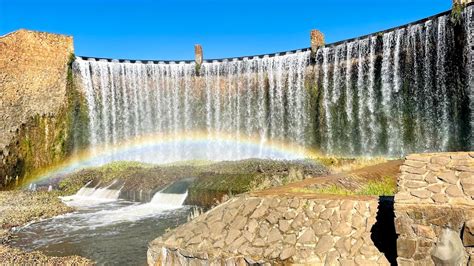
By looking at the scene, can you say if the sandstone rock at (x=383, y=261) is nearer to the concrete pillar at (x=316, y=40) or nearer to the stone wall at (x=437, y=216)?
the stone wall at (x=437, y=216)

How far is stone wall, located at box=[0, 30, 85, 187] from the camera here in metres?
27.9

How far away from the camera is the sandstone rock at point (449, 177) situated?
6692 mm

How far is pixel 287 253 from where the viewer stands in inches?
313

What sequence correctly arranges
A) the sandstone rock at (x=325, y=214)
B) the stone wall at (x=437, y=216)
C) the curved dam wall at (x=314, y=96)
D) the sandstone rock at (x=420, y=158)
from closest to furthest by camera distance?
the stone wall at (x=437, y=216), the sandstone rock at (x=420, y=158), the sandstone rock at (x=325, y=214), the curved dam wall at (x=314, y=96)

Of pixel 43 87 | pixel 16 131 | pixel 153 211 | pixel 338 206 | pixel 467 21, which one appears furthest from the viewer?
pixel 43 87

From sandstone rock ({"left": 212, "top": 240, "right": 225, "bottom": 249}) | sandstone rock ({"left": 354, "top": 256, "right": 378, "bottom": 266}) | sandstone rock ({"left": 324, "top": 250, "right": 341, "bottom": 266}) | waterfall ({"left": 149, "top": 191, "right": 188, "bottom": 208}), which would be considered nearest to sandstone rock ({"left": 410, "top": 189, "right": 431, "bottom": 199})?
sandstone rock ({"left": 354, "top": 256, "right": 378, "bottom": 266})

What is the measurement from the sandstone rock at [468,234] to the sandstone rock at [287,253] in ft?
10.1

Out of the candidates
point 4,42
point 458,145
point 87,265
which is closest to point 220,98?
point 4,42

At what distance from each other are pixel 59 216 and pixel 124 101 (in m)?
18.3

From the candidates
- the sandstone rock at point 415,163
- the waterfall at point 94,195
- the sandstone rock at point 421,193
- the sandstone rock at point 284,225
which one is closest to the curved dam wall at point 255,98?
the waterfall at point 94,195

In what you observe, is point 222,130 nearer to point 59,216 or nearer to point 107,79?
point 107,79

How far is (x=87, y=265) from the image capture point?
10539mm

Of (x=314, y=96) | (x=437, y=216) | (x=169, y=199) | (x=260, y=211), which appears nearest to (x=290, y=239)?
(x=260, y=211)

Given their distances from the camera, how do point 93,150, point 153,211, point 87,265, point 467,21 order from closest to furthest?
point 87,265
point 153,211
point 467,21
point 93,150
